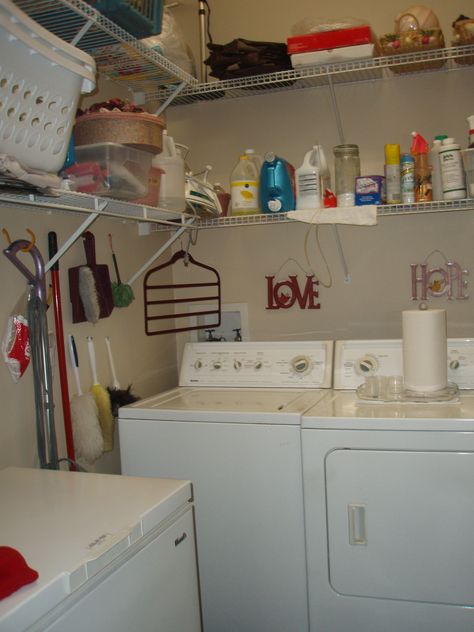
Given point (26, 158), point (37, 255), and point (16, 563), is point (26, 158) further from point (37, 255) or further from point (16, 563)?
point (16, 563)

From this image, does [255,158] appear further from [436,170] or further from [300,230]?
[436,170]

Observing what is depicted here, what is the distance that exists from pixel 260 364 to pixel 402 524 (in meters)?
0.92

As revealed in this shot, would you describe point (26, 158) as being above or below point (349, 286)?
above

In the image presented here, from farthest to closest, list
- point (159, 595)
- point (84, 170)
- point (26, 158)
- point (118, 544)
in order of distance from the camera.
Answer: point (84, 170) → point (26, 158) → point (159, 595) → point (118, 544)

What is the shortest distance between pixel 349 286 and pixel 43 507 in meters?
1.80

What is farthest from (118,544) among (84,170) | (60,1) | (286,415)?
(60,1)

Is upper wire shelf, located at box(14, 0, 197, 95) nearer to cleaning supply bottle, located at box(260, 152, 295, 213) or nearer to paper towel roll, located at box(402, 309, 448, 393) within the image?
cleaning supply bottle, located at box(260, 152, 295, 213)

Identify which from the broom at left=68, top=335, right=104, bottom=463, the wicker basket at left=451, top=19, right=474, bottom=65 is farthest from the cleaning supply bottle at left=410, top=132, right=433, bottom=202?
→ the broom at left=68, top=335, right=104, bottom=463

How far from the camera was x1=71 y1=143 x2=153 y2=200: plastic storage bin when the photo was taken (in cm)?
180

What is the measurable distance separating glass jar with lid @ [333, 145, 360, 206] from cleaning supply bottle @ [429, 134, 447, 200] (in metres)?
0.30

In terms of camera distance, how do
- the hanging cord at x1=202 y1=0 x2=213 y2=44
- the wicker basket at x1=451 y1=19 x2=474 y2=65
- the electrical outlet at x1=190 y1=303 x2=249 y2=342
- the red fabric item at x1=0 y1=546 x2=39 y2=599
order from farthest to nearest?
the electrical outlet at x1=190 y1=303 x2=249 y2=342
the hanging cord at x1=202 y1=0 x2=213 y2=44
the wicker basket at x1=451 y1=19 x2=474 y2=65
the red fabric item at x1=0 y1=546 x2=39 y2=599

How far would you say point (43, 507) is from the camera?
1459 mm

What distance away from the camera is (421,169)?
7.94 feet

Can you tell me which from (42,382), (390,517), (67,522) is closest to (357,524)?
(390,517)
